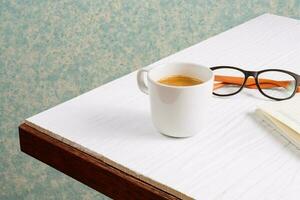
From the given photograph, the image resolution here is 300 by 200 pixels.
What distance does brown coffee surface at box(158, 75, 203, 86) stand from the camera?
0.84 metres

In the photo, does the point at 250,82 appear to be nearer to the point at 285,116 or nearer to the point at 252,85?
the point at 252,85

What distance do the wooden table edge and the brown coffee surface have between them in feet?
0.54

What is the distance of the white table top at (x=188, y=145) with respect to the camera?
710mm

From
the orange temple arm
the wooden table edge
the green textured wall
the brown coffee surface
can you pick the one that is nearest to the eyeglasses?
the orange temple arm

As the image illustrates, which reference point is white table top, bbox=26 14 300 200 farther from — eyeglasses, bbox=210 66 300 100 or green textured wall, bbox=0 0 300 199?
green textured wall, bbox=0 0 300 199

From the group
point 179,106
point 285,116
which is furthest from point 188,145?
point 285,116

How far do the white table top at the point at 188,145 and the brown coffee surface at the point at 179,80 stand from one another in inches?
2.6

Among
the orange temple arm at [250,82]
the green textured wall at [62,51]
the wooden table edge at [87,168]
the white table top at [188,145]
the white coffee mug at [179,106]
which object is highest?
the white coffee mug at [179,106]

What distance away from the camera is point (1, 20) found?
1503mm

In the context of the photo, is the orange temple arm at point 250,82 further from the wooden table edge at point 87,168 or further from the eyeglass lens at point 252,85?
the wooden table edge at point 87,168

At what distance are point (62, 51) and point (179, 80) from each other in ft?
2.89

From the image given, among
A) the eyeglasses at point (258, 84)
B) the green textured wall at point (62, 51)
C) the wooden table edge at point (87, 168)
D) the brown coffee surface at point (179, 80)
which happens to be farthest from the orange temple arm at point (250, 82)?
the green textured wall at point (62, 51)

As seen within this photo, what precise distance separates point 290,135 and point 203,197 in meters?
0.20

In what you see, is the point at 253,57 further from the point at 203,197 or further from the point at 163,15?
the point at 163,15
